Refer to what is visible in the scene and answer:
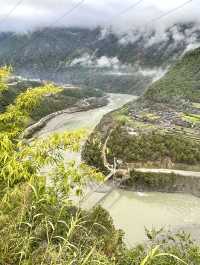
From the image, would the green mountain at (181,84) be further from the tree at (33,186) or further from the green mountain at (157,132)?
the tree at (33,186)

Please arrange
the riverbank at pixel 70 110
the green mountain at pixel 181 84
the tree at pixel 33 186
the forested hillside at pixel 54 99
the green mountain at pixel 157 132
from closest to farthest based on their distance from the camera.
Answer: the tree at pixel 33 186
the green mountain at pixel 157 132
the riverbank at pixel 70 110
the green mountain at pixel 181 84
the forested hillside at pixel 54 99

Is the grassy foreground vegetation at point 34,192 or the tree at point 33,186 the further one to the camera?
the tree at point 33,186

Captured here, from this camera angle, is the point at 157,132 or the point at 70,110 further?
the point at 70,110

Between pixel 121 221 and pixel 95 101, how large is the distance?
8842 cm

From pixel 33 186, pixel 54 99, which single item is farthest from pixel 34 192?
pixel 54 99

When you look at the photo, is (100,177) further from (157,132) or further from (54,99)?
(54,99)

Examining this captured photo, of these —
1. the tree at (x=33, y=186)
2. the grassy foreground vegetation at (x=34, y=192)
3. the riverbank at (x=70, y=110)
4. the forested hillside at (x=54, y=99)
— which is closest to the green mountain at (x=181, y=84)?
the forested hillside at (x=54, y=99)

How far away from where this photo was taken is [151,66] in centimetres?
19650

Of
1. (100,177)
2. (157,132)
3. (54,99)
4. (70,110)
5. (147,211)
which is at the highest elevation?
(100,177)

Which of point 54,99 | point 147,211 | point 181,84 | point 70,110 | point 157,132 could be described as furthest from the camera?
point 54,99

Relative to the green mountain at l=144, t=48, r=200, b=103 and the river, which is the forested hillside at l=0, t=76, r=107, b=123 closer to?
the green mountain at l=144, t=48, r=200, b=103

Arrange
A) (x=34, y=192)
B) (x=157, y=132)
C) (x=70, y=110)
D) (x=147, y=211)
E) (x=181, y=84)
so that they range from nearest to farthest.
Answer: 1. (x=34, y=192)
2. (x=147, y=211)
3. (x=157, y=132)
4. (x=181, y=84)
5. (x=70, y=110)

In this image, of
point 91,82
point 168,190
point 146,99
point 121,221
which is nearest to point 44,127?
point 146,99

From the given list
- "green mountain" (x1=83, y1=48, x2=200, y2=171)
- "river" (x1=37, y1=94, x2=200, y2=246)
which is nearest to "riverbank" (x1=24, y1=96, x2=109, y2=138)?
"green mountain" (x1=83, y1=48, x2=200, y2=171)
